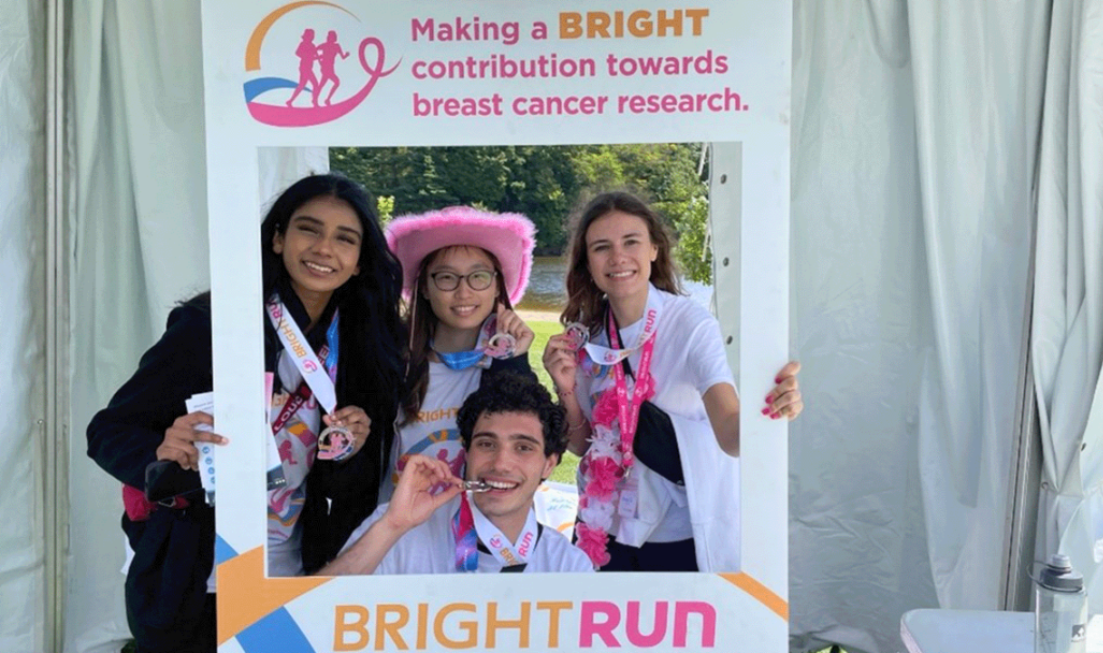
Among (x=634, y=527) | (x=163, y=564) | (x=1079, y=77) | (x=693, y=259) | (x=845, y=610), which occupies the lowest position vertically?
(x=845, y=610)

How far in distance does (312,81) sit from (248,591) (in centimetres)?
116

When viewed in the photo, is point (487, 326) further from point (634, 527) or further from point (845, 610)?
point (845, 610)

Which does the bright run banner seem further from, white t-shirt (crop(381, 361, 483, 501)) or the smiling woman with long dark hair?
white t-shirt (crop(381, 361, 483, 501))

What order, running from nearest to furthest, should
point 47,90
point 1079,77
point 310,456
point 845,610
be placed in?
1. point 310,456
2. point 1079,77
3. point 47,90
4. point 845,610

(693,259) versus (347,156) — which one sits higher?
(347,156)

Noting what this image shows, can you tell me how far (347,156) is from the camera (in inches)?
87.0

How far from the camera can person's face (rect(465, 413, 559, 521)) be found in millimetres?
2318

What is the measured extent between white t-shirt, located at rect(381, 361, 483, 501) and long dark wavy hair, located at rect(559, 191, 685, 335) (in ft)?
0.90

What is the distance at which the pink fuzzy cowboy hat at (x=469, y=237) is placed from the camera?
2.22 m

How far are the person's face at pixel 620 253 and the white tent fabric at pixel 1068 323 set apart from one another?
1239 millimetres

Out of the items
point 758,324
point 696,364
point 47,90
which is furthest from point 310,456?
point 47,90

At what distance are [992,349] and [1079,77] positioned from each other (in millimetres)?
785

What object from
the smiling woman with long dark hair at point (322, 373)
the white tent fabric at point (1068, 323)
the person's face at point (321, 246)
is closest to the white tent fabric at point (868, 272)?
the white tent fabric at point (1068, 323)

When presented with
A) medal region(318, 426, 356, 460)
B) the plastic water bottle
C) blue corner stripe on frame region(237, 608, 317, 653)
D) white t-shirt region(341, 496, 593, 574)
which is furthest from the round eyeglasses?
the plastic water bottle
